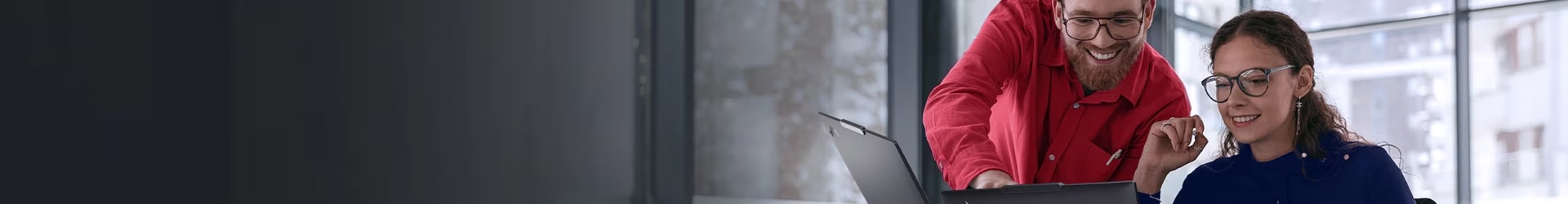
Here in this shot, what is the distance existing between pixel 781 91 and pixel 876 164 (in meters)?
3.51

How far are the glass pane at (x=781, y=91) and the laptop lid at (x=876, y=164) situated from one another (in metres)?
2.86

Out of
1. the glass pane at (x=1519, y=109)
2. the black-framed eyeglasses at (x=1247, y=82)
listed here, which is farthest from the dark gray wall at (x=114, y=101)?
the glass pane at (x=1519, y=109)

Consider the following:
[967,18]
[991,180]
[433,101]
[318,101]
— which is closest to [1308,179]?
[991,180]

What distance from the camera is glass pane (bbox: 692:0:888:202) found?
448 centimetres

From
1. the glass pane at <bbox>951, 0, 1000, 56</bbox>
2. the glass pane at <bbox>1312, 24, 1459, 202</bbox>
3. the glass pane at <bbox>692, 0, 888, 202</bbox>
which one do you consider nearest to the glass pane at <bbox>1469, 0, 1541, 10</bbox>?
the glass pane at <bbox>1312, 24, 1459, 202</bbox>

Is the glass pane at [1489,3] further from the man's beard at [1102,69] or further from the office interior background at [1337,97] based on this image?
the man's beard at [1102,69]

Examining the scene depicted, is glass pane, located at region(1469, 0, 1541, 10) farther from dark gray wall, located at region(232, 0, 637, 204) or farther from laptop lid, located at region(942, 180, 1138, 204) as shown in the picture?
laptop lid, located at region(942, 180, 1138, 204)

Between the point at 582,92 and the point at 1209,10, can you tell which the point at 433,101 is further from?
the point at 1209,10

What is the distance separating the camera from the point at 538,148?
4.51 meters

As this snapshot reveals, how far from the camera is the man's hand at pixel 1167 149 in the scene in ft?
5.59

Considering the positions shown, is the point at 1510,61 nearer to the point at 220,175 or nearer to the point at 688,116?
the point at 688,116

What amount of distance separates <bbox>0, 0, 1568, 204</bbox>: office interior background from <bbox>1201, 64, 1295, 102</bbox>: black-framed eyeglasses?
5.08 ft

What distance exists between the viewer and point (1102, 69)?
6.01 ft

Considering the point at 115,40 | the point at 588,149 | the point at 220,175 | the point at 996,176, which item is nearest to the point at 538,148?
the point at 588,149
